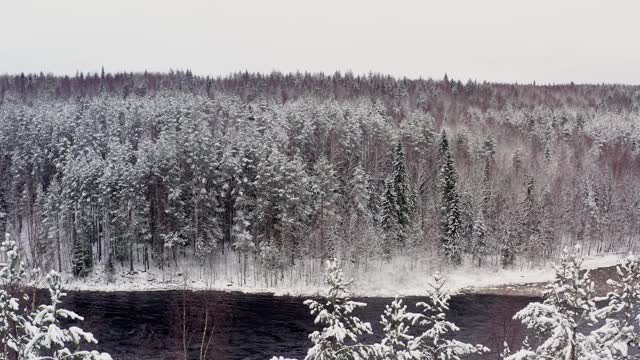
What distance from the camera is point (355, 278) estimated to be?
A: 6294cm

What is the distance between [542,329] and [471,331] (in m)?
36.9

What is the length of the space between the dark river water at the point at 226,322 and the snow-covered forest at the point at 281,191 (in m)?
7.39

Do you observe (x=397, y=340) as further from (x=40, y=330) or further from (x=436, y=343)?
(x=40, y=330)

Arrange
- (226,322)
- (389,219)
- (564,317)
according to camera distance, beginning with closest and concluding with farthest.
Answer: (564,317) < (226,322) < (389,219)

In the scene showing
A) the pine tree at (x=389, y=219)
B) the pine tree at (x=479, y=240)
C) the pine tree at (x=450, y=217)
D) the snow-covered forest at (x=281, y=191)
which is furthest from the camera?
the pine tree at (x=389, y=219)

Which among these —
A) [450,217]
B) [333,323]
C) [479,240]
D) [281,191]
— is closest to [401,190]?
[450,217]

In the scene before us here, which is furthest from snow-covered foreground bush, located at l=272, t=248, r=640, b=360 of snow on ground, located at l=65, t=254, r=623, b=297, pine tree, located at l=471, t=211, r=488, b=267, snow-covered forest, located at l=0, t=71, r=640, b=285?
pine tree, located at l=471, t=211, r=488, b=267

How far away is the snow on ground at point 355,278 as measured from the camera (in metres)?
62.2

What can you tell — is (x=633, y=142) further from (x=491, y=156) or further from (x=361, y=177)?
(x=361, y=177)

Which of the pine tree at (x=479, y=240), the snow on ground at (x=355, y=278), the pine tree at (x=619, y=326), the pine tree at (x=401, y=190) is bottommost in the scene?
the snow on ground at (x=355, y=278)

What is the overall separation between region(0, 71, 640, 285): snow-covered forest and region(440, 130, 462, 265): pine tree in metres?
0.16

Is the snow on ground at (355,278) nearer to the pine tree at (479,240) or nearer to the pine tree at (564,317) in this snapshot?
the pine tree at (479,240)

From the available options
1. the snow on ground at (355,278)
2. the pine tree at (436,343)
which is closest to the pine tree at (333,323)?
the pine tree at (436,343)

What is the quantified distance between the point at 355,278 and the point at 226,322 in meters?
19.7
